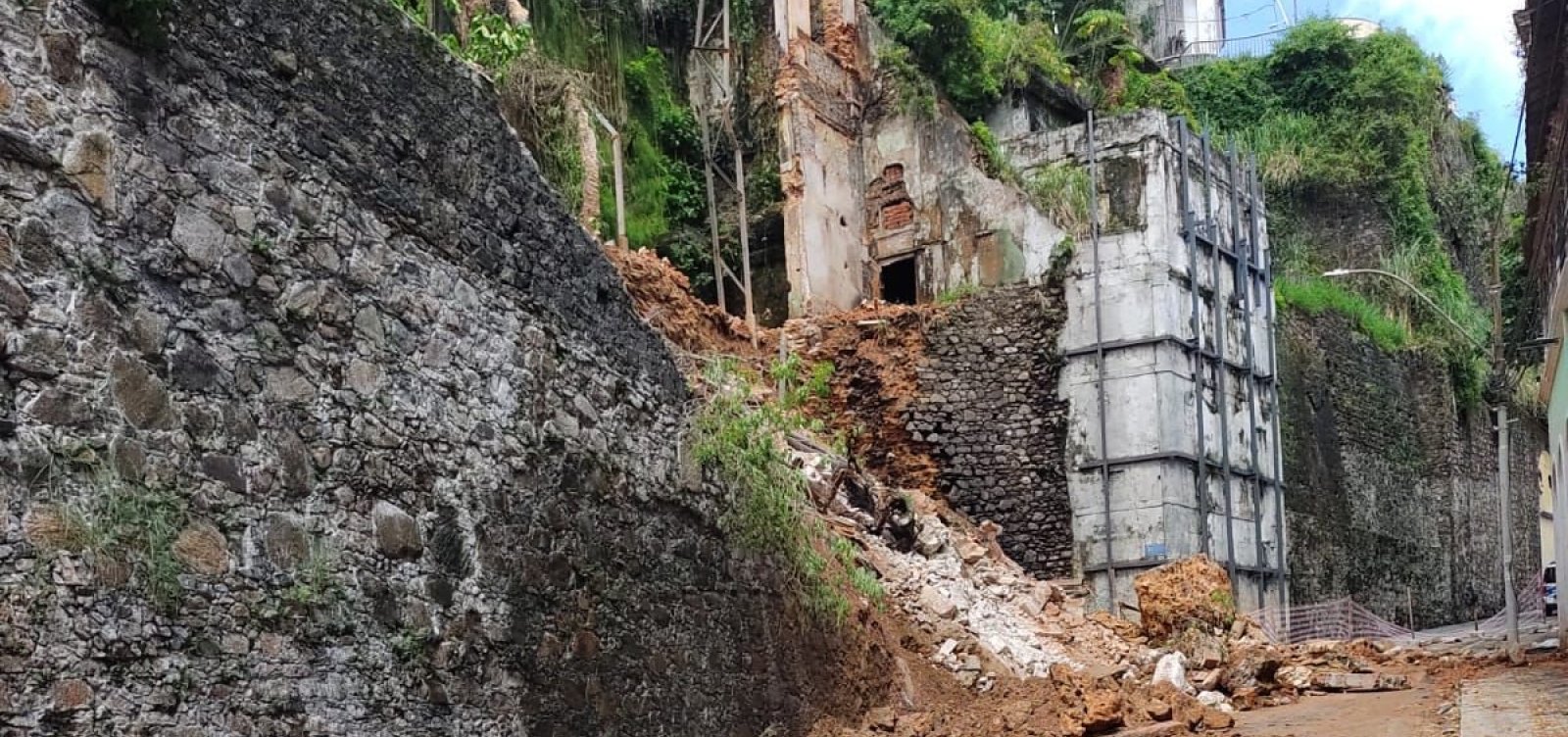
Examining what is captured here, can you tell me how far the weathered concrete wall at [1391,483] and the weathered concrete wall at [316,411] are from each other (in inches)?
576

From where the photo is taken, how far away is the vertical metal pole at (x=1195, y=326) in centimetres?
1770

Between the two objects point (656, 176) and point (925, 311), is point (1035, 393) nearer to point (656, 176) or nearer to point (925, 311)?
point (925, 311)

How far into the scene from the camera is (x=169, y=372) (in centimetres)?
550

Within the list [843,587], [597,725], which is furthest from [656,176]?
[597,725]

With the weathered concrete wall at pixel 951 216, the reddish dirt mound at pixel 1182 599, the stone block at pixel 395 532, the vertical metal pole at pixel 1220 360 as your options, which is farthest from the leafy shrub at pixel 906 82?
the stone block at pixel 395 532

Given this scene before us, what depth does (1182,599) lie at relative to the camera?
1538 cm

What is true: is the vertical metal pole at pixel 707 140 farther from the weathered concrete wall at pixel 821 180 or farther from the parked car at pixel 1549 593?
the parked car at pixel 1549 593

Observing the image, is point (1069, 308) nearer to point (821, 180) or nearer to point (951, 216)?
point (951, 216)

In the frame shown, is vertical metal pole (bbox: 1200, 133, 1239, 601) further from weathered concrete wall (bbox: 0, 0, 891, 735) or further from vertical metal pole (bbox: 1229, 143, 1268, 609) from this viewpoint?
weathered concrete wall (bbox: 0, 0, 891, 735)

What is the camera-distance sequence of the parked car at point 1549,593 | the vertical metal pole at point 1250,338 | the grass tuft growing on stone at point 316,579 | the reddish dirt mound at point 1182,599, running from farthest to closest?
the parked car at point 1549,593, the vertical metal pole at point 1250,338, the reddish dirt mound at point 1182,599, the grass tuft growing on stone at point 316,579

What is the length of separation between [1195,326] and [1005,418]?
98.3 inches

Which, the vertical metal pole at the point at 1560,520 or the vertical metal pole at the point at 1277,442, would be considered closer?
the vertical metal pole at the point at 1560,520

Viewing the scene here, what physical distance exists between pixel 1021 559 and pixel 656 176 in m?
6.58

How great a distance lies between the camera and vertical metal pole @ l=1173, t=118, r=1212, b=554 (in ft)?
58.1
